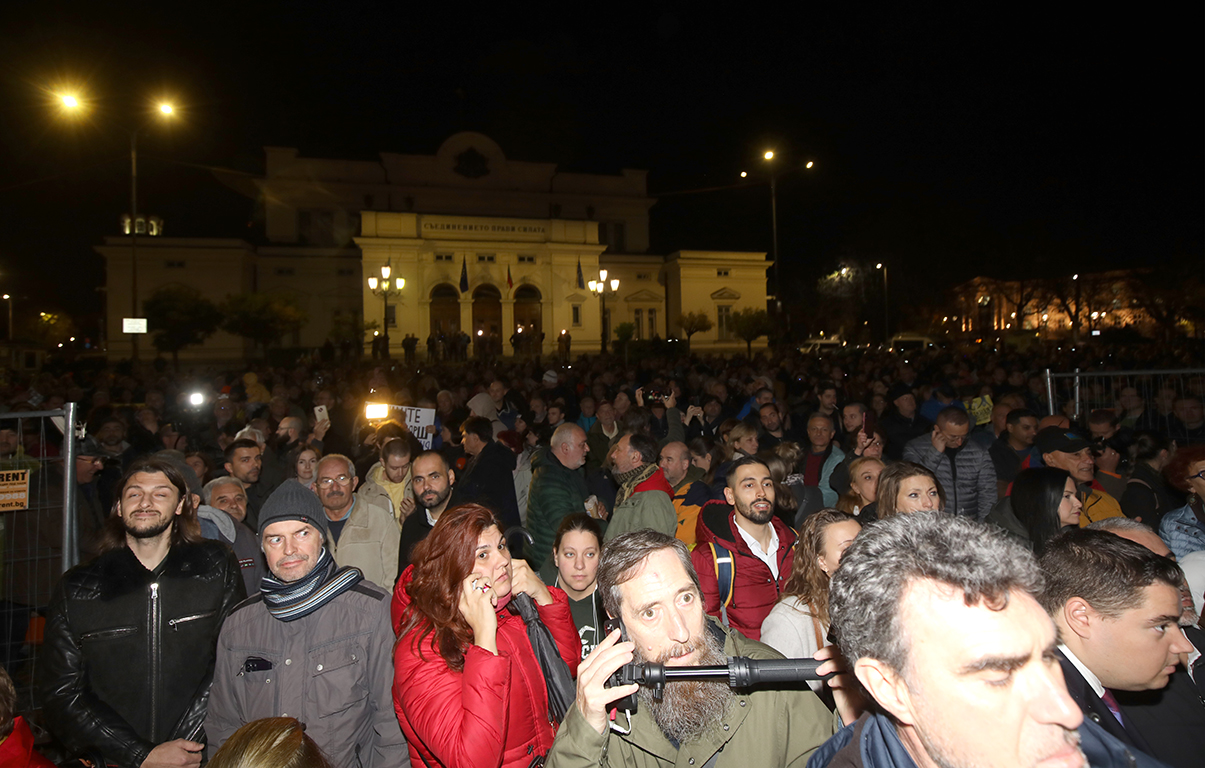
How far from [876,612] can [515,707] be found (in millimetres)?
1618

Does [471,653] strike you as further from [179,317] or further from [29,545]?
[179,317]

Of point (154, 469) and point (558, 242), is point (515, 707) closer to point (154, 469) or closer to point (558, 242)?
point (154, 469)

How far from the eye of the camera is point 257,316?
109ft

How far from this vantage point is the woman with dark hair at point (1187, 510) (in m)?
3.95

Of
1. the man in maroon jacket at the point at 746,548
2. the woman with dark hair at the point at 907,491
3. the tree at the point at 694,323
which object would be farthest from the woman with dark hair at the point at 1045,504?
the tree at the point at 694,323

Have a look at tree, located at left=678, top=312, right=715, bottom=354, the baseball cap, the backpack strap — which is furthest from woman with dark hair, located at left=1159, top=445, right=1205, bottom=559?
tree, located at left=678, top=312, right=715, bottom=354

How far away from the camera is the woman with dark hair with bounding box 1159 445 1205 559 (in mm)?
3953

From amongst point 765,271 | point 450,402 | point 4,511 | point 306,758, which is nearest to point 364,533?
point 4,511

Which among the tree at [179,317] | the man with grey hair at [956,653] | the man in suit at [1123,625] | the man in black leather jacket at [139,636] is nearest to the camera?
the man with grey hair at [956,653]

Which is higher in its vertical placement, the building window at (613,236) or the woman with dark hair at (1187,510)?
the building window at (613,236)

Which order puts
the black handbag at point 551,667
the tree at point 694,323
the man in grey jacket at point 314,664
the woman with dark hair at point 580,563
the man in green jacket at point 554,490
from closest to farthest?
the black handbag at point 551,667 → the man in grey jacket at point 314,664 → the woman with dark hair at point 580,563 → the man in green jacket at point 554,490 → the tree at point 694,323

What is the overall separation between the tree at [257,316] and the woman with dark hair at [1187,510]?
118 ft

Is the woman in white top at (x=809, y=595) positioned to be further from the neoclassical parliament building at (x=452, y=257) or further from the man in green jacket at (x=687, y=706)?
the neoclassical parliament building at (x=452, y=257)

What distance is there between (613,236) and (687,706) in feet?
159
